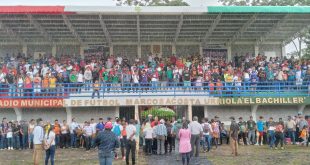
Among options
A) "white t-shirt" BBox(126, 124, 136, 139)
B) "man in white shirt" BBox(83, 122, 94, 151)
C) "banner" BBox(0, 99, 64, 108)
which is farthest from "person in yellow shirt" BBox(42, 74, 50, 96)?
"white t-shirt" BBox(126, 124, 136, 139)

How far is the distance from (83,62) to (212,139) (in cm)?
1032

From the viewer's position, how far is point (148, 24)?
27.4m

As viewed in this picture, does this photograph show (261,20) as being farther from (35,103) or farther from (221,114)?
(35,103)

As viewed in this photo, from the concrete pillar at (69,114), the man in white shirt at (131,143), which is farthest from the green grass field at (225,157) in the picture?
the concrete pillar at (69,114)

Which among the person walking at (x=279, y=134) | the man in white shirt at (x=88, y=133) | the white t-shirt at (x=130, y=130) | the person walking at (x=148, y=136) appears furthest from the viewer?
the man in white shirt at (x=88, y=133)

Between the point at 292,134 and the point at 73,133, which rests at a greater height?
the point at 73,133

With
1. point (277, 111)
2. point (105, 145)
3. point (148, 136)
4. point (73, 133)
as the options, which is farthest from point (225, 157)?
point (277, 111)

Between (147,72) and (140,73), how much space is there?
16.3 inches

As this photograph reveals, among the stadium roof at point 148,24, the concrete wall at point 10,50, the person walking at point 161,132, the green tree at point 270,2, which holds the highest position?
the green tree at point 270,2

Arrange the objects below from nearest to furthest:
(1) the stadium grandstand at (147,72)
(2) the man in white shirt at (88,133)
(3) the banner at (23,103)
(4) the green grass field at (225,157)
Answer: (4) the green grass field at (225,157), (2) the man in white shirt at (88,133), (3) the banner at (23,103), (1) the stadium grandstand at (147,72)

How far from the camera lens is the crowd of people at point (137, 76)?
24.2m

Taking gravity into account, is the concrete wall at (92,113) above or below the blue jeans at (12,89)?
below

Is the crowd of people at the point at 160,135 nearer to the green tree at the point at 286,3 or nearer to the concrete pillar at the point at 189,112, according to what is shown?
the concrete pillar at the point at 189,112

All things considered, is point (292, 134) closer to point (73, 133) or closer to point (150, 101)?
point (150, 101)
